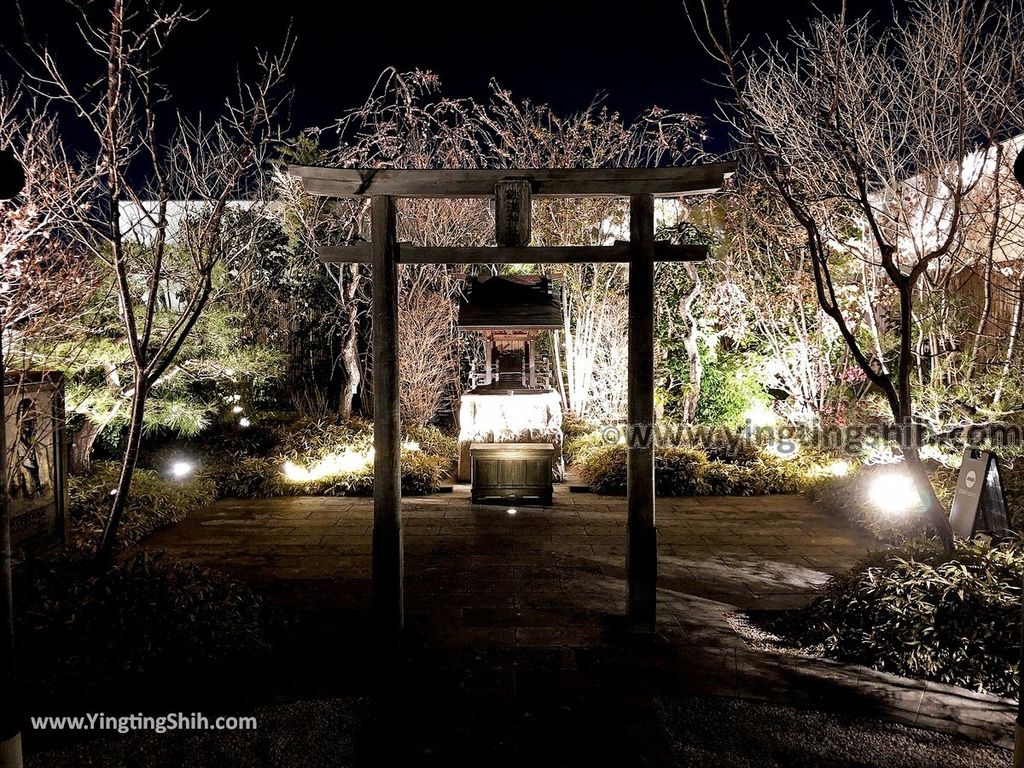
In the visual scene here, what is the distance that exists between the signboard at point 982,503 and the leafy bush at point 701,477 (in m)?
3.71

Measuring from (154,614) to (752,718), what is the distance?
4085 millimetres

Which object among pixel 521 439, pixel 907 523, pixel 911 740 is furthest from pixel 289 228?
pixel 911 740

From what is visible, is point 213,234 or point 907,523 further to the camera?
point 907,523

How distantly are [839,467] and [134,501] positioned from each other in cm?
1019

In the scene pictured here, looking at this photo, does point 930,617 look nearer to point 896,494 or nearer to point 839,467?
point 896,494

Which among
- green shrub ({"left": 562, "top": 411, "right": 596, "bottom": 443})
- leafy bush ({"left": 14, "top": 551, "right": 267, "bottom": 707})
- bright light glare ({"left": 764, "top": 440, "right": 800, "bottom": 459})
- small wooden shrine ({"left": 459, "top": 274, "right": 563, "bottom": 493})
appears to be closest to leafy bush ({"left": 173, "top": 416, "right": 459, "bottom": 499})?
small wooden shrine ({"left": 459, "top": 274, "right": 563, "bottom": 493})

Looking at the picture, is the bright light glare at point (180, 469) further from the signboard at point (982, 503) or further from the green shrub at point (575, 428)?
the signboard at point (982, 503)

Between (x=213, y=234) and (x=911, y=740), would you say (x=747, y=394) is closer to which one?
(x=911, y=740)

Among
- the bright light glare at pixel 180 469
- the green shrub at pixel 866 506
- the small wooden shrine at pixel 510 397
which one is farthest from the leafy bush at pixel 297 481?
the green shrub at pixel 866 506

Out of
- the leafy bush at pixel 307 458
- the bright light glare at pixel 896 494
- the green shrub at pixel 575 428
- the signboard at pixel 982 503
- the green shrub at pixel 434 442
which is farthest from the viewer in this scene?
the green shrub at pixel 575 428

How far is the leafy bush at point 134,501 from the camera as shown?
23.7 feet

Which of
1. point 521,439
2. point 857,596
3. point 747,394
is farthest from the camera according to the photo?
point 747,394

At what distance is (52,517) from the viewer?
6227mm

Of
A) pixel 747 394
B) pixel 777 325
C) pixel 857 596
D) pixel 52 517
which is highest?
pixel 777 325
